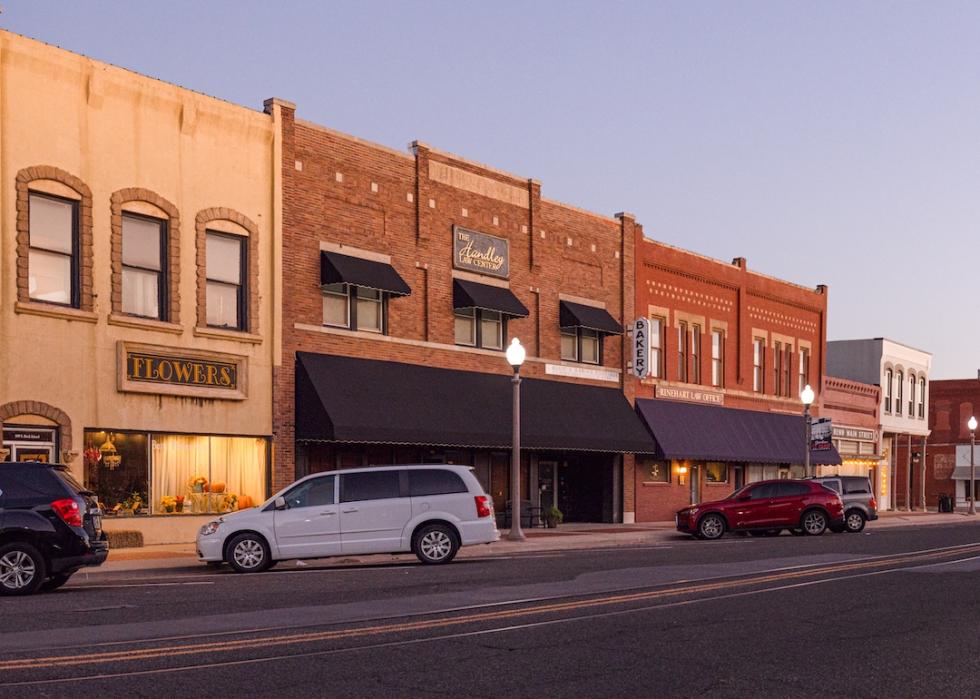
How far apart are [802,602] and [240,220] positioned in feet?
58.5

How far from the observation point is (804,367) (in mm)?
52969

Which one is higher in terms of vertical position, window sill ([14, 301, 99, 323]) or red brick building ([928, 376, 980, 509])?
window sill ([14, 301, 99, 323])

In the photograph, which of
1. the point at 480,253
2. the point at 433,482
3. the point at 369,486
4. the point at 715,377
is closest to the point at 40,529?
the point at 369,486

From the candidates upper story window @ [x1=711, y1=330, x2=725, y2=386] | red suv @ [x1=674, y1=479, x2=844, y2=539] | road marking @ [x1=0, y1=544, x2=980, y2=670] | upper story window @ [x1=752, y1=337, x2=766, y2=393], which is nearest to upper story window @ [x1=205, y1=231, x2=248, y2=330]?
red suv @ [x1=674, y1=479, x2=844, y2=539]

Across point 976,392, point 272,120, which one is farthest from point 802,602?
point 976,392

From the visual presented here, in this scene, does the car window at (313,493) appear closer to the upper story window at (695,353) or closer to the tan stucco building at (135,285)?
the tan stucco building at (135,285)

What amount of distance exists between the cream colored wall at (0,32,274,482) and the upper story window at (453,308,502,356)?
7.18 meters

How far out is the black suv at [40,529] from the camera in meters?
15.9

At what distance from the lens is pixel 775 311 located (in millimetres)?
50406

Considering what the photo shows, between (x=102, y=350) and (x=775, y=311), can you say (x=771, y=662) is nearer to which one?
(x=102, y=350)

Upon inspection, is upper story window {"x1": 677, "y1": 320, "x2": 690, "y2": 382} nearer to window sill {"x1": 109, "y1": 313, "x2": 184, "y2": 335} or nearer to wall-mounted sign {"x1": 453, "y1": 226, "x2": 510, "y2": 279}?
wall-mounted sign {"x1": 453, "y1": 226, "x2": 510, "y2": 279}

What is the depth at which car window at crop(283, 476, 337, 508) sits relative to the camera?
21.0m

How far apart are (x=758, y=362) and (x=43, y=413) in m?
32.1

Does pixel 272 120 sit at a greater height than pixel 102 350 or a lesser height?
greater
